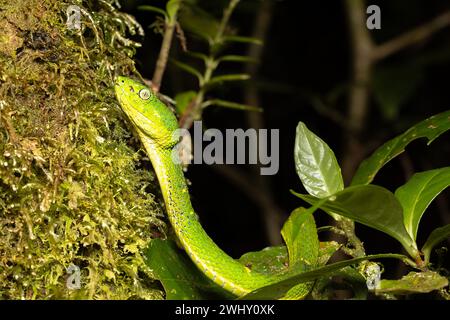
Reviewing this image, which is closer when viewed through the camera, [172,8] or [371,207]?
[371,207]

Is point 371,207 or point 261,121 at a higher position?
point 371,207

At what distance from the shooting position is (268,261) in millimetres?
1728

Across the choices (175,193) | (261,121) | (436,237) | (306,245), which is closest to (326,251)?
(306,245)

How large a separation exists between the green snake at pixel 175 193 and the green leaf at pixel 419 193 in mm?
364

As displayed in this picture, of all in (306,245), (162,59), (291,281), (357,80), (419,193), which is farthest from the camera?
(357,80)

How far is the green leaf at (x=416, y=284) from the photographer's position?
4.27 ft

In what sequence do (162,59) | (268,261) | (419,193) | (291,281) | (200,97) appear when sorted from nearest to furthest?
(291,281)
(419,193)
(268,261)
(162,59)
(200,97)

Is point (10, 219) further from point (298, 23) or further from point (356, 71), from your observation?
point (298, 23)

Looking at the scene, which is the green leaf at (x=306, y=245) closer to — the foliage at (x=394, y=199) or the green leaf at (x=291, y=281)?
the foliage at (x=394, y=199)

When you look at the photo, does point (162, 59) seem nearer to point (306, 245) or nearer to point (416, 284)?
point (306, 245)

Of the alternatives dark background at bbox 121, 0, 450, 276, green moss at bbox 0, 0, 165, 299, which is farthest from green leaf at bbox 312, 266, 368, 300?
dark background at bbox 121, 0, 450, 276

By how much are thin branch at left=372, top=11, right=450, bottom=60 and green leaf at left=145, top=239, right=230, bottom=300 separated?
135 inches

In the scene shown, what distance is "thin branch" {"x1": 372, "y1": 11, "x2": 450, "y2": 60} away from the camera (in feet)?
14.4

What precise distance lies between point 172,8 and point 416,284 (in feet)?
4.21
